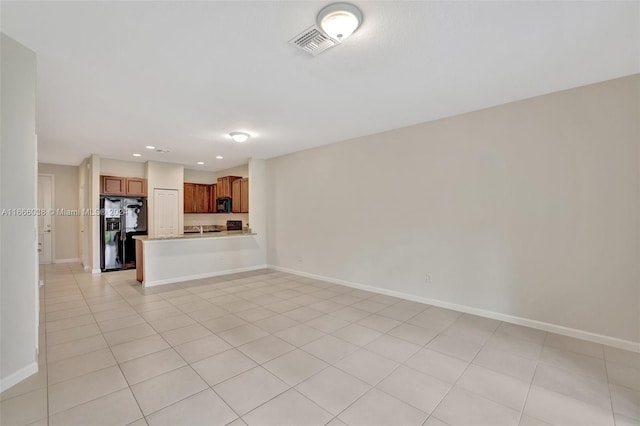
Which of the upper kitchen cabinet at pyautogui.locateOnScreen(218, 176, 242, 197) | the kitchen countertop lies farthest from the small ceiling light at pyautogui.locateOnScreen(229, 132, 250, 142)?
the upper kitchen cabinet at pyautogui.locateOnScreen(218, 176, 242, 197)

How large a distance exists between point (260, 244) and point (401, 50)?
17.6ft

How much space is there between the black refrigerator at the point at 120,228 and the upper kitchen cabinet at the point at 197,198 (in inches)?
49.6

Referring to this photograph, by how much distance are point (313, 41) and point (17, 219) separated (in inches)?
107

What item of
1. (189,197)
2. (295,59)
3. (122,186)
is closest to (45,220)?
(122,186)

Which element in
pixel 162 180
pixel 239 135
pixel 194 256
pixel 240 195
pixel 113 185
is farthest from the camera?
pixel 240 195

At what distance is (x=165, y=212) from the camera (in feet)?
23.5

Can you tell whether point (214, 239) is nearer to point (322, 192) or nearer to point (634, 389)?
point (322, 192)

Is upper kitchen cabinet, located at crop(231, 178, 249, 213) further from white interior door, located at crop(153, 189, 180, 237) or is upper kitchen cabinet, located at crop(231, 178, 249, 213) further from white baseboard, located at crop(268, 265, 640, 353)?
white baseboard, located at crop(268, 265, 640, 353)

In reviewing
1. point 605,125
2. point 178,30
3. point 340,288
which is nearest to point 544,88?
point 605,125

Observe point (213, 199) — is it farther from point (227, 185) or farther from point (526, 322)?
point (526, 322)

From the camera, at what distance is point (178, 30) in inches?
80.6

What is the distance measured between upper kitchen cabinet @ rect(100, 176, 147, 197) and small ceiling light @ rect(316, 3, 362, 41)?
21.8 feet

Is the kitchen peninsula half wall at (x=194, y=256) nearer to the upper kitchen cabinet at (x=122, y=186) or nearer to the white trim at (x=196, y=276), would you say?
the white trim at (x=196, y=276)

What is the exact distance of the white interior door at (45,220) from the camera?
23.6 feet
